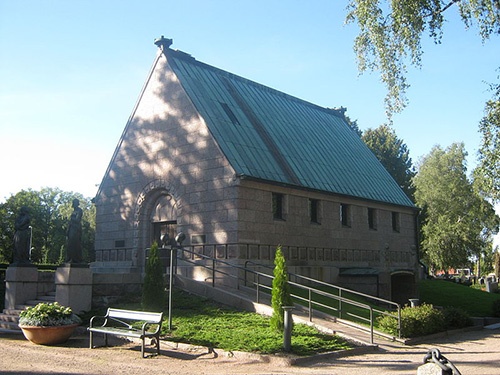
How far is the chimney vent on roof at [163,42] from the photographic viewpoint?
23.9 m

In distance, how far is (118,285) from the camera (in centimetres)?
1830

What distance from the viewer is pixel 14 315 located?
1722 cm

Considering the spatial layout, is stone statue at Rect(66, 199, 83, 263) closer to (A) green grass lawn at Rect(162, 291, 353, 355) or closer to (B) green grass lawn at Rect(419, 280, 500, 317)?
(A) green grass lawn at Rect(162, 291, 353, 355)

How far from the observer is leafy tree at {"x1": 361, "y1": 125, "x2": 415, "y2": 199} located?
166 feet

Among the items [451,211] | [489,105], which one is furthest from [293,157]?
[451,211]

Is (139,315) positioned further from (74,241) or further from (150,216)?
(150,216)

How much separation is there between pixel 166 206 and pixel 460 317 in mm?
12521

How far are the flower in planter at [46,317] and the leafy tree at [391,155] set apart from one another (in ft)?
133

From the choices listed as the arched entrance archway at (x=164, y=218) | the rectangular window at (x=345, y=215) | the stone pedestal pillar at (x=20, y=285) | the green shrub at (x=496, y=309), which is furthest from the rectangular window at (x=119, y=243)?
the green shrub at (x=496, y=309)

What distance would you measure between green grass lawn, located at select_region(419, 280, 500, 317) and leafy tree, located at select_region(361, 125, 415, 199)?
1914cm

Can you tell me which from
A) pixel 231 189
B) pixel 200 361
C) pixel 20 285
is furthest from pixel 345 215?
pixel 200 361

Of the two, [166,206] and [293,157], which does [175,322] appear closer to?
[166,206]

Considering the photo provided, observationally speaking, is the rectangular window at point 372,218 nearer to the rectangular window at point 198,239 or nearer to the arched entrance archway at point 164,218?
the rectangular window at point 198,239

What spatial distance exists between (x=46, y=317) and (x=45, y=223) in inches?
2626
